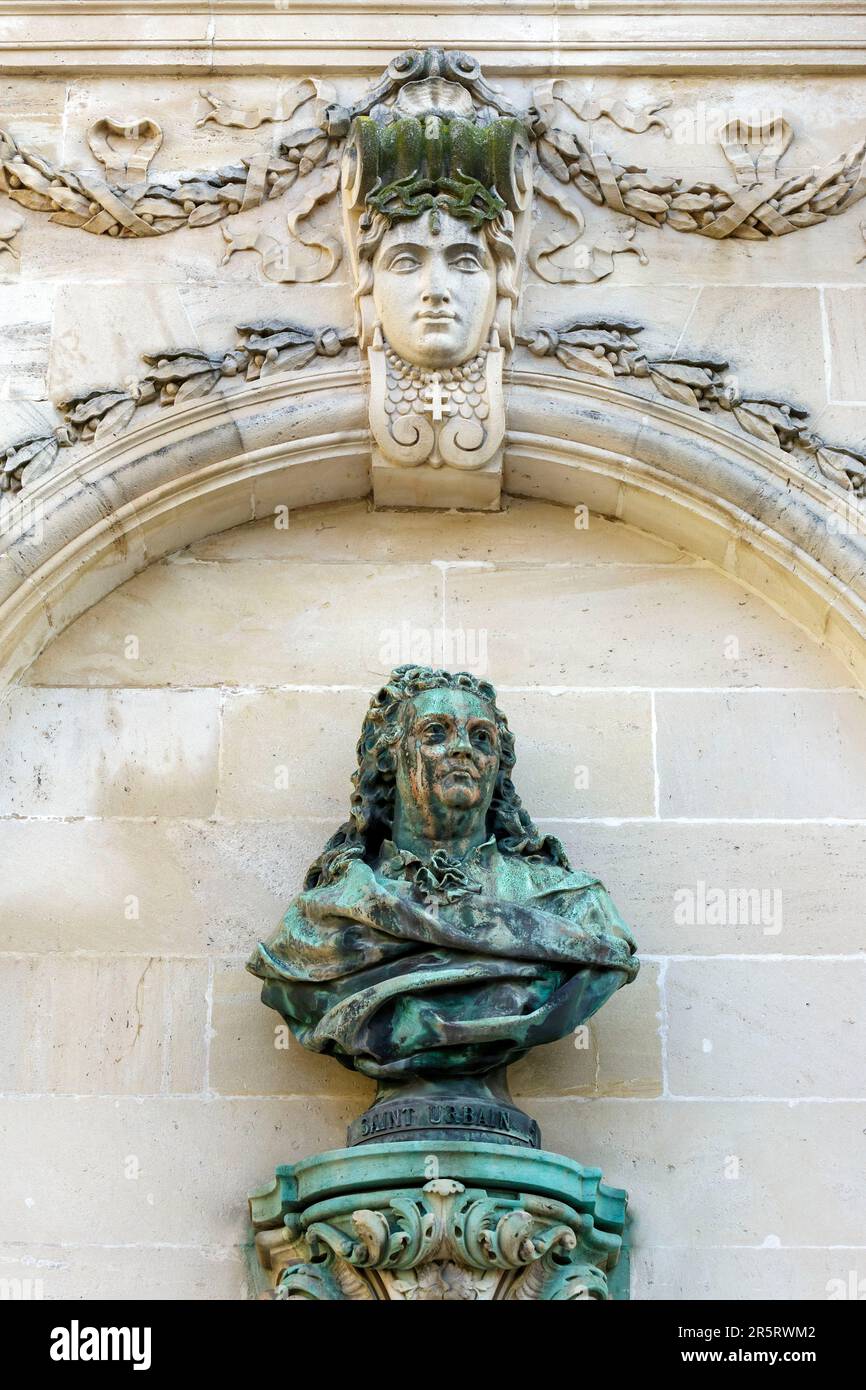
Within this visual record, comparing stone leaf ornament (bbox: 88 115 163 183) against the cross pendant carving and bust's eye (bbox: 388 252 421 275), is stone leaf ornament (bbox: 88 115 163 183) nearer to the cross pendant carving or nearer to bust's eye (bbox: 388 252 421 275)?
bust's eye (bbox: 388 252 421 275)

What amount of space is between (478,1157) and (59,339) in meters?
3.12

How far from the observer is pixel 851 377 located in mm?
8398

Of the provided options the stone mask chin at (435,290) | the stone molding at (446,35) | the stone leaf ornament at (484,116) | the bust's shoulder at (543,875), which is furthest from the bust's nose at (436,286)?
the bust's shoulder at (543,875)

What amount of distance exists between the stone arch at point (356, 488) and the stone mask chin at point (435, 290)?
205 millimetres

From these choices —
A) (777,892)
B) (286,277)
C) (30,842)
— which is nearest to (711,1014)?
(777,892)

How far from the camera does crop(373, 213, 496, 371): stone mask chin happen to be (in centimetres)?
820

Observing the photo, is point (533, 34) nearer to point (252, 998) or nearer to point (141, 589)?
point (141, 589)

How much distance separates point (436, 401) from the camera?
27.0 ft

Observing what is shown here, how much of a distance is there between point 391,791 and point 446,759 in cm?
30

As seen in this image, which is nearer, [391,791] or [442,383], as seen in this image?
[391,791]

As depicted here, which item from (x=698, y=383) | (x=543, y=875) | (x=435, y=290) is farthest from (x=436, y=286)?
(x=543, y=875)

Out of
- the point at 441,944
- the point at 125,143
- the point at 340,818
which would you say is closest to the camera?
the point at 441,944

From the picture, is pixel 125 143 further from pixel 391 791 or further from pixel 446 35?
pixel 391 791

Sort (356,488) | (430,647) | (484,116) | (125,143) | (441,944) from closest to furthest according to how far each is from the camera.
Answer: (441,944) < (430,647) < (356,488) < (484,116) < (125,143)
